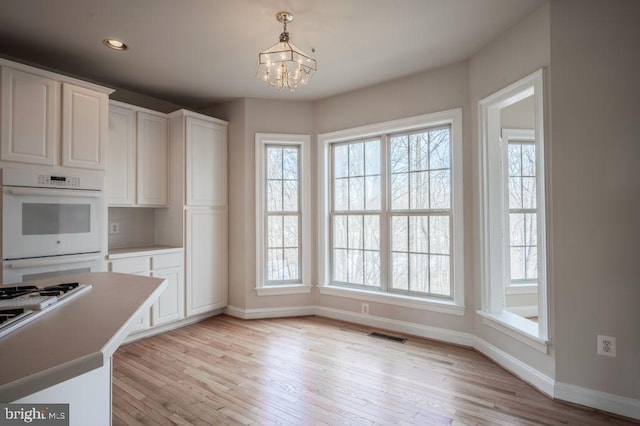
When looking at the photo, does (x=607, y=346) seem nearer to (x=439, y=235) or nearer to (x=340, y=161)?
(x=439, y=235)

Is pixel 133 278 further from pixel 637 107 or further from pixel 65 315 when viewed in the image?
pixel 637 107

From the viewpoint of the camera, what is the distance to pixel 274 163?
13.5 ft

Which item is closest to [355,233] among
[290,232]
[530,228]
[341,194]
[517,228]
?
[341,194]

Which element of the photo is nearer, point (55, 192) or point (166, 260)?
point (55, 192)

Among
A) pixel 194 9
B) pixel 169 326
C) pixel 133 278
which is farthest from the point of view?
pixel 169 326

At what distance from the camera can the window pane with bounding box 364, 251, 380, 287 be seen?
12.4ft

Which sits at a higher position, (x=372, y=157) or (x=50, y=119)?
(x=50, y=119)

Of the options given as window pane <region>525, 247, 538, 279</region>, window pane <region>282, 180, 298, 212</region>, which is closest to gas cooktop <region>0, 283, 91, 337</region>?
window pane <region>282, 180, 298, 212</region>

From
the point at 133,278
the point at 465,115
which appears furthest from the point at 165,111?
the point at 465,115

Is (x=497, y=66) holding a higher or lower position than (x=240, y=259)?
higher

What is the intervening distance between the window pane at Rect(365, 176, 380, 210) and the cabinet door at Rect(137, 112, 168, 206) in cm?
237

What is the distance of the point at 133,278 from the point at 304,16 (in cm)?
210

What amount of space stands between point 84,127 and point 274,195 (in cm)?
204

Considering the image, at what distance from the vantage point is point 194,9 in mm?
2279
